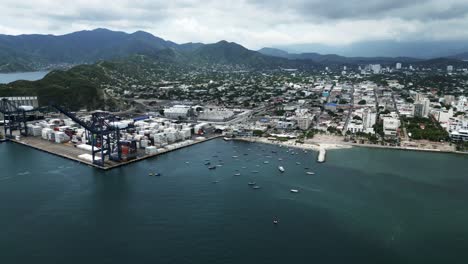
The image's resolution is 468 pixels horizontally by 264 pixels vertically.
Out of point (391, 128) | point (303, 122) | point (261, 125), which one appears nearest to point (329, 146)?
point (303, 122)

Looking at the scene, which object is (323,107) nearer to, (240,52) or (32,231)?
(32,231)

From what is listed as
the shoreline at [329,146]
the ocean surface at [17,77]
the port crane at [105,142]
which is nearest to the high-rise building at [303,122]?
the shoreline at [329,146]

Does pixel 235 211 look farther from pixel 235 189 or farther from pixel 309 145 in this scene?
pixel 309 145

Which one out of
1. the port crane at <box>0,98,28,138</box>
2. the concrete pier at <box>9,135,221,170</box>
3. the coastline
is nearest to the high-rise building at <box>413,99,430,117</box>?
the coastline

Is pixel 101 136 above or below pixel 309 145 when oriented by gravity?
above

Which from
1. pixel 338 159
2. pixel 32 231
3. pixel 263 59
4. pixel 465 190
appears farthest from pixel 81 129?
pixel 263 59

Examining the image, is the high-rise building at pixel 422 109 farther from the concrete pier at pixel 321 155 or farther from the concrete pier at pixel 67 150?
the concrete pier at pixel 67 150
